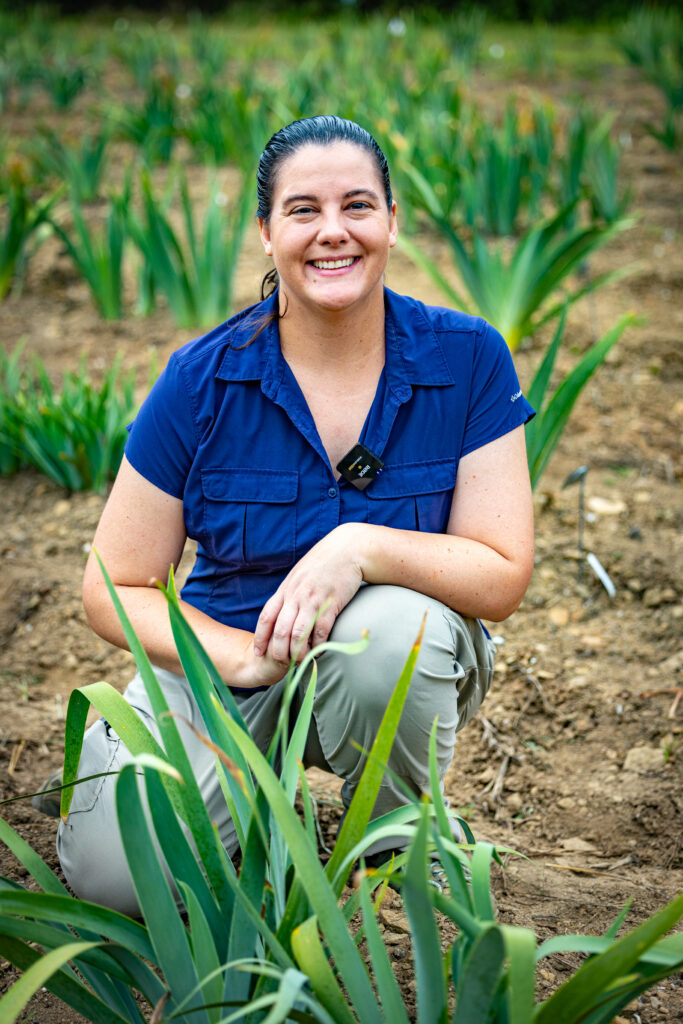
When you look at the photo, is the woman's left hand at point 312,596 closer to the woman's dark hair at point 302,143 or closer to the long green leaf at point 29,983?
the woman's dark hair at point 302,143

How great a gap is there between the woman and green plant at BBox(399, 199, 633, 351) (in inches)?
53.6

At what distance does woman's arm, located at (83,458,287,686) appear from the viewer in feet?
4.94

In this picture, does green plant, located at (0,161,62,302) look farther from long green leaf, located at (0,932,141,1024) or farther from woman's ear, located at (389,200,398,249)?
long green leaf, located at (0,932,141,1024)

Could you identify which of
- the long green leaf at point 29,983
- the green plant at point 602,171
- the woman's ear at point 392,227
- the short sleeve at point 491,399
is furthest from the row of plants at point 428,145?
→ the long green leaf at point 29,983

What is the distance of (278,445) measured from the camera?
5.20ft

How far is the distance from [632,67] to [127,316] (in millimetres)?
5225

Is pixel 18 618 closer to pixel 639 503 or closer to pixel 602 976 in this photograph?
pixel 639 503

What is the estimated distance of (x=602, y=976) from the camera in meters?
0.90

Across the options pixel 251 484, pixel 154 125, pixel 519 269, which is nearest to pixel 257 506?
pixel 251 484

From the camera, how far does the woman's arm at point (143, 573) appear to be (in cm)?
150

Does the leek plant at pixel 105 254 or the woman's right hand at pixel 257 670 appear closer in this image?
the woman's right hand at pixel 257 670

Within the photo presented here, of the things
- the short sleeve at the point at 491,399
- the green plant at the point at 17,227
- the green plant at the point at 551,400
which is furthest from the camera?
the green plant at the point at 17,227

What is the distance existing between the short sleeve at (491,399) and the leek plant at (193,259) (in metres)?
1.96

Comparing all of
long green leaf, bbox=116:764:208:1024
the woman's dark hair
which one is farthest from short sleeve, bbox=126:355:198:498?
long green leaf, bbox=116:764:208:1024
